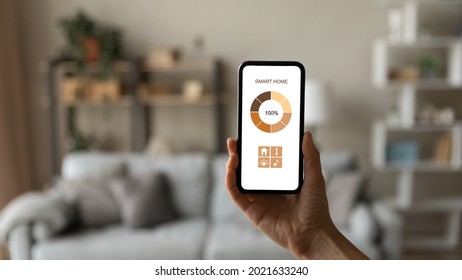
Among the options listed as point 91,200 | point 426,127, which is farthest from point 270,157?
point 426,127

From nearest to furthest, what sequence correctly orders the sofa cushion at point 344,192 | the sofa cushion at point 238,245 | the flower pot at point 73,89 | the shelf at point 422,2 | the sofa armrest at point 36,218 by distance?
the sofa cushion at point 238,245 → the sofa armrest at point 36,218 → the sofa cushion at point 344,192 → the shelf at point 422,2 → the flower pot at point 73,89

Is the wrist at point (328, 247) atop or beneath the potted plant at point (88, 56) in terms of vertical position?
beneath

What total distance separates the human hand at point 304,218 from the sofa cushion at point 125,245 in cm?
124

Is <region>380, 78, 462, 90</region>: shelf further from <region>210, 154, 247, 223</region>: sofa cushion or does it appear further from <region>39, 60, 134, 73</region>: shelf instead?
<region>39, 60, 134, 73</region>: shelf

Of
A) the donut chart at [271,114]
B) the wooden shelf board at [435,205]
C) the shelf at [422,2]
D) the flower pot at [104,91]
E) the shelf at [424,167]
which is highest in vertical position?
the shelf at [422,2]

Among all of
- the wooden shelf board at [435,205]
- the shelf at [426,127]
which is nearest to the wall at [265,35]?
the shelf at [426,127]

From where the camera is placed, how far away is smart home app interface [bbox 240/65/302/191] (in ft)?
0.93

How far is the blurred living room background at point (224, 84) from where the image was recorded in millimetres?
2369

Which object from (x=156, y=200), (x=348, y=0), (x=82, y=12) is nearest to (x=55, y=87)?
(x=82, y=12)

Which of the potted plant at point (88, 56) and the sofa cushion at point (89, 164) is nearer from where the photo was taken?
the sofa cushion at point (89, 164)

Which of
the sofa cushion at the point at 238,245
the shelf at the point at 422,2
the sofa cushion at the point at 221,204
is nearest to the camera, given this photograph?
the sofa cushion at the point at 238,245

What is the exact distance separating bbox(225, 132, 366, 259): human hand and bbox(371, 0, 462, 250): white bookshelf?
215 centimetres

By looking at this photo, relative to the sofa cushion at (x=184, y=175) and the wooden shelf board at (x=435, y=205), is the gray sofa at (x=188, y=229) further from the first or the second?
the wooden shelf board at (x=435, y=205)

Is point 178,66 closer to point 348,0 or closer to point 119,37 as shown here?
point 119,37
